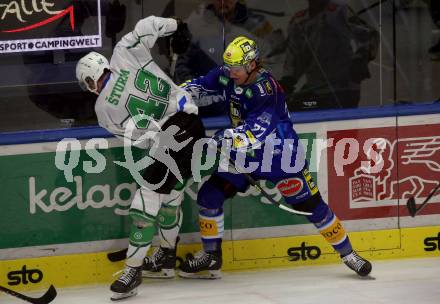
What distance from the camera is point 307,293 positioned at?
6781mm

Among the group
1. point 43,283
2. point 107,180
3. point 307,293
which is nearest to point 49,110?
point 107,180

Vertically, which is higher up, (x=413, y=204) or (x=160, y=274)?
(x=413, y=204)

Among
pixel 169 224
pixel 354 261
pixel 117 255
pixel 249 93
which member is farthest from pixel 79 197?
pixel 354 261

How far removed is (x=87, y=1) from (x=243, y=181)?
1310mm

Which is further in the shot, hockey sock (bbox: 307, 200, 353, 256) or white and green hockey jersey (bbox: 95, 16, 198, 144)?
hockey sock (bbox: 307, 200, 353, 256)

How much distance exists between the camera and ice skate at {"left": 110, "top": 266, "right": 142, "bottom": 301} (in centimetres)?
666

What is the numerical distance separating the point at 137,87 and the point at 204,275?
3.78ft

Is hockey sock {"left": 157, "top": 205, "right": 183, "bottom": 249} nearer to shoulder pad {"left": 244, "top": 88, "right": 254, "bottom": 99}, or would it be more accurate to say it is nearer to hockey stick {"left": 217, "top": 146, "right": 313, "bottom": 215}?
hockey stick {"left": 217, "top": 146, "right": 313, "bottom": 215}

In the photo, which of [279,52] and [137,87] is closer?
[137,87]

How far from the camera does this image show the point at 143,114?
677 cm

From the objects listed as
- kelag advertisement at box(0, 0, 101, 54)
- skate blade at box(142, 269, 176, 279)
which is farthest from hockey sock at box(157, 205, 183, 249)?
kelag advertisement at box(0, 0, 101, 54)

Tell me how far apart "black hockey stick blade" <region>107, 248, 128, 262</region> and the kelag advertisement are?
1148mm

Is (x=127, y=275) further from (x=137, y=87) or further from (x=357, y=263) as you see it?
(x=357, y=263)

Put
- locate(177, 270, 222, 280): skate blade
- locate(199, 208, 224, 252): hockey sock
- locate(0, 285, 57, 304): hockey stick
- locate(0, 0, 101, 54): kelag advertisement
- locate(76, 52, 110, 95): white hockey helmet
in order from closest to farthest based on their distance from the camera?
locate(0, 285, 57, 304): hockey stick, locate(76, 52, 110, 95): white hockey helmet, locate(0, 0, 101, 54): kelag advertisement, locate(199, 208, 224, 252): hockey sock, locate(177, 270, 222, 280): skate blade
